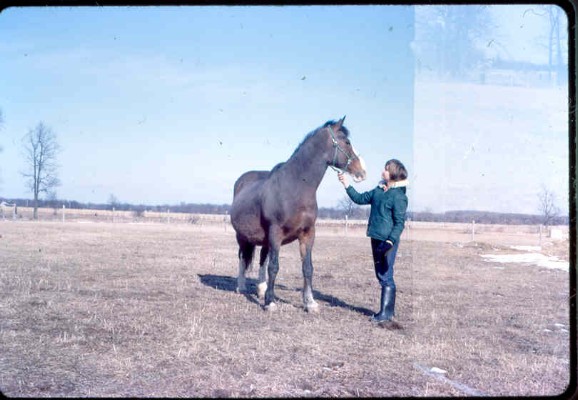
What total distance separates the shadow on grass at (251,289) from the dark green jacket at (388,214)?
4.30 feet

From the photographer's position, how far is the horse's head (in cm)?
683

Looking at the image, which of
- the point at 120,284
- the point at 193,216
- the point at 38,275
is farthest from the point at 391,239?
the point at 193,216

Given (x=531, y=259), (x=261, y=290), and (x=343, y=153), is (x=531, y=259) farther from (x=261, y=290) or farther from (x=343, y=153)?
(x=343, y=153)

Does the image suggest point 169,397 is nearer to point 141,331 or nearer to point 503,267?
point 141,331

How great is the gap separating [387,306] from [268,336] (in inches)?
67.1

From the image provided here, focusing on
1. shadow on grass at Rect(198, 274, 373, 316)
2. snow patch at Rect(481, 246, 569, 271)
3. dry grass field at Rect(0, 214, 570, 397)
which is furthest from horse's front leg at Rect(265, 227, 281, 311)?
snow patch at Rect(481, 246, 569, 271)

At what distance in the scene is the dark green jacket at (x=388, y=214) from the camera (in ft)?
20.1

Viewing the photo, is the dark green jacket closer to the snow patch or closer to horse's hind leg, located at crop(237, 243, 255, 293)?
horse's hind leg, located at crop(237, 243, 255, 293)

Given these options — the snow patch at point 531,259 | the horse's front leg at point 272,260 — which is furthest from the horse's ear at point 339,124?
the snow patch at point 531,259

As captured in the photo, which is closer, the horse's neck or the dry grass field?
the dry grass field

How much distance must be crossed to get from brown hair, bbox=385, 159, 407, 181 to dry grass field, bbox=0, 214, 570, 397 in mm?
1868

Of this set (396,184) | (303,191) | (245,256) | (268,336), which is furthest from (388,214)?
(245,256)

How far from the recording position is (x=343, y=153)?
22.7 feet

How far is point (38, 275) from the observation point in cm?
915
